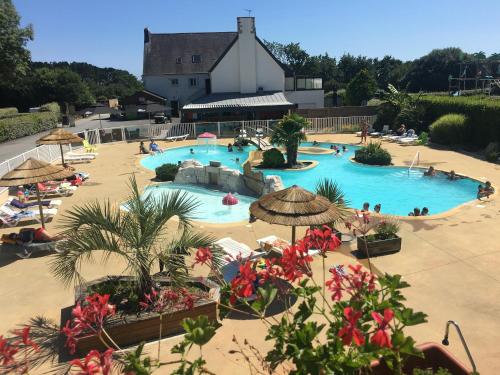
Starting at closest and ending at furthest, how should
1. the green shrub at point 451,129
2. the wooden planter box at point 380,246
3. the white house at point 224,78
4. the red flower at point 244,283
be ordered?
the red flower at point 244,283 < the wooden planter box at point 380,246 < the green shrub at point 451,129 < the white house at point 224,78

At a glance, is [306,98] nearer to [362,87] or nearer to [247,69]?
[247,69]

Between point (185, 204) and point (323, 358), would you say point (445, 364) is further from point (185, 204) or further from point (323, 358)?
point (185, 204)

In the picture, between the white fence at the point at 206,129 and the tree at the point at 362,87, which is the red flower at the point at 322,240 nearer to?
the white fence at the point at 206,129

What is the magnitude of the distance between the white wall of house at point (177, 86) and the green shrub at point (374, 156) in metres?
29.9

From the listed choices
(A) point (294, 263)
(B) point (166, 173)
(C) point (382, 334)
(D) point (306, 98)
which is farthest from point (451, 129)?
(C) point (382, 334)

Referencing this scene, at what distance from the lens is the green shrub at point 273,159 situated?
24.3 metres

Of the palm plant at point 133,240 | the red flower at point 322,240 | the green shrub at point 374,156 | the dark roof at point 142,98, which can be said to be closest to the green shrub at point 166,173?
the green shrub at point 374,156

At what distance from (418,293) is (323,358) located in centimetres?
644

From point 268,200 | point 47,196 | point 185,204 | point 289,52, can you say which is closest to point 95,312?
point 185,204

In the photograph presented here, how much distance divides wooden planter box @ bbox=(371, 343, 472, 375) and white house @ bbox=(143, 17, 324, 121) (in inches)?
1359

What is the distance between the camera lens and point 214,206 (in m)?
17.9

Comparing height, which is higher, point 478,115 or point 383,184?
point 478,115

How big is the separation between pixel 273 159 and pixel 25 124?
2736cm

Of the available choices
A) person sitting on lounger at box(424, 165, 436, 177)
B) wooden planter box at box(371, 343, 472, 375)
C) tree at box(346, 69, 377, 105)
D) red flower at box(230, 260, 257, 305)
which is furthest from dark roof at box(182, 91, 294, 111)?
red flower at box(230, 260, 257, 305)
